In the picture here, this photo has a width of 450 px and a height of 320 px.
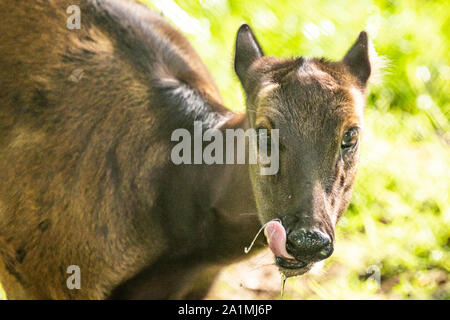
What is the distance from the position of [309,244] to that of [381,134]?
316 centimetres

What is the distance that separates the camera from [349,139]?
376cm

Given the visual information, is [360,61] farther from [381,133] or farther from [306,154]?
[381,133]

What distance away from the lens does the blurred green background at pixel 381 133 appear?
5.69m

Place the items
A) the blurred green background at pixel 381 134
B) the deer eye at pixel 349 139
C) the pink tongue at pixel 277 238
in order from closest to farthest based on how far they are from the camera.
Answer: the pink tongue at pixel 277 238 → the deer eye at pixel 349 139 → the blurred green background at pixel 381 134

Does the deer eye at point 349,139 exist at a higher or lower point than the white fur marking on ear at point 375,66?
lower

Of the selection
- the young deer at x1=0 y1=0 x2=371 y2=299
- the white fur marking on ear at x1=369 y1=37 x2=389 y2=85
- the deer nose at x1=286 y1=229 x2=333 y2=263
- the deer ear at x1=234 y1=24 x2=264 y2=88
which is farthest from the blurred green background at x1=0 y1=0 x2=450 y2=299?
the deer nose at x1=286 y1=229 x2=333 y2=263

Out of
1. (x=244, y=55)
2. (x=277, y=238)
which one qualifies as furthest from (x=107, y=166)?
(x=277, y=238)

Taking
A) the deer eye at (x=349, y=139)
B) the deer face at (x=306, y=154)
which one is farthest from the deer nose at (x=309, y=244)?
the deer eye at (x=349, y=139)

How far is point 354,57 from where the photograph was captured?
4.23m

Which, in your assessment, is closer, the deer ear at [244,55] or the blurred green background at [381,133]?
the deer ear at [244,55]

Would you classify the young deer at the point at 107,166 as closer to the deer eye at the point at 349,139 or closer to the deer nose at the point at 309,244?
the deer eye at the point at 349,139

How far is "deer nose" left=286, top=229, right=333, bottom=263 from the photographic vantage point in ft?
11.3

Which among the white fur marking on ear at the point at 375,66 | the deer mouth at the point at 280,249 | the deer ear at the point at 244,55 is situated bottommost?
the deer mouth at the point at 280,249
